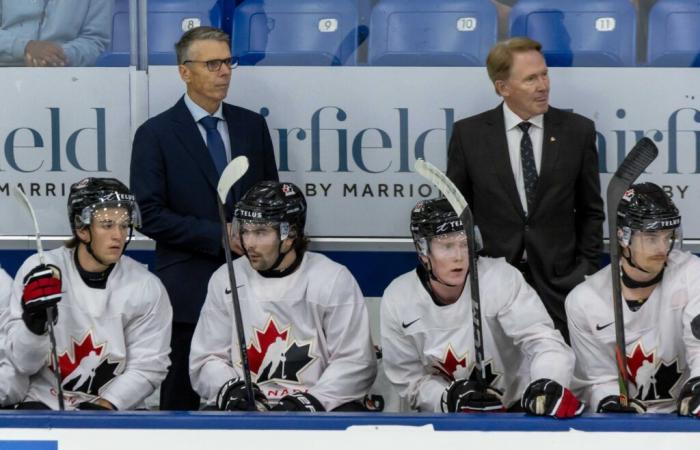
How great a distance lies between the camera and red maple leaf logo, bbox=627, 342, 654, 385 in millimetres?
4195

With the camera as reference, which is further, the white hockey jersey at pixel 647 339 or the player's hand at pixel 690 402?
the white hockey jersey at pixel 647 339

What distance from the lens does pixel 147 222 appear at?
483 centimetres

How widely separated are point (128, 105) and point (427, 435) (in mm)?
2172

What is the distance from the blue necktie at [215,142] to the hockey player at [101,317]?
646 mm

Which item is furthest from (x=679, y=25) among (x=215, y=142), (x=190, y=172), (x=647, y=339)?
(x=190, y=172)

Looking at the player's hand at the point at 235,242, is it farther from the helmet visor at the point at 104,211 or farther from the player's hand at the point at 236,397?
the player's hand at the point at 236,397

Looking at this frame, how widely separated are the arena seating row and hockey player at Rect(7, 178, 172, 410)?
3.27ft

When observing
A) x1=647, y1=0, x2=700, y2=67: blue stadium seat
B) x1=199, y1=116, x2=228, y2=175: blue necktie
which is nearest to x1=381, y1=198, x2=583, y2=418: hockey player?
x1=199, y1=116, x2=228, y2=175: blue necktie

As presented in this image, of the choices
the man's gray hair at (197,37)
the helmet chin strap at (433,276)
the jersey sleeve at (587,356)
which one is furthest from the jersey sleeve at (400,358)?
Answer: the man's gray hair at (197,37)

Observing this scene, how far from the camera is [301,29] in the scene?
5172 millimetres

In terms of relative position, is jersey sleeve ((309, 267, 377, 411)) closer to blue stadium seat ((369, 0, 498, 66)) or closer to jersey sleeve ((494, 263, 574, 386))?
jersey sleeve ((494, 263, 574, 386))

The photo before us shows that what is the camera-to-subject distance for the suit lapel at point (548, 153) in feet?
15.6

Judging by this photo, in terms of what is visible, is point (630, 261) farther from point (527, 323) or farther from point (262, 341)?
point (262, 341)

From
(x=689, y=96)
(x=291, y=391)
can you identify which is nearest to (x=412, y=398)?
(x=291, y=391)
